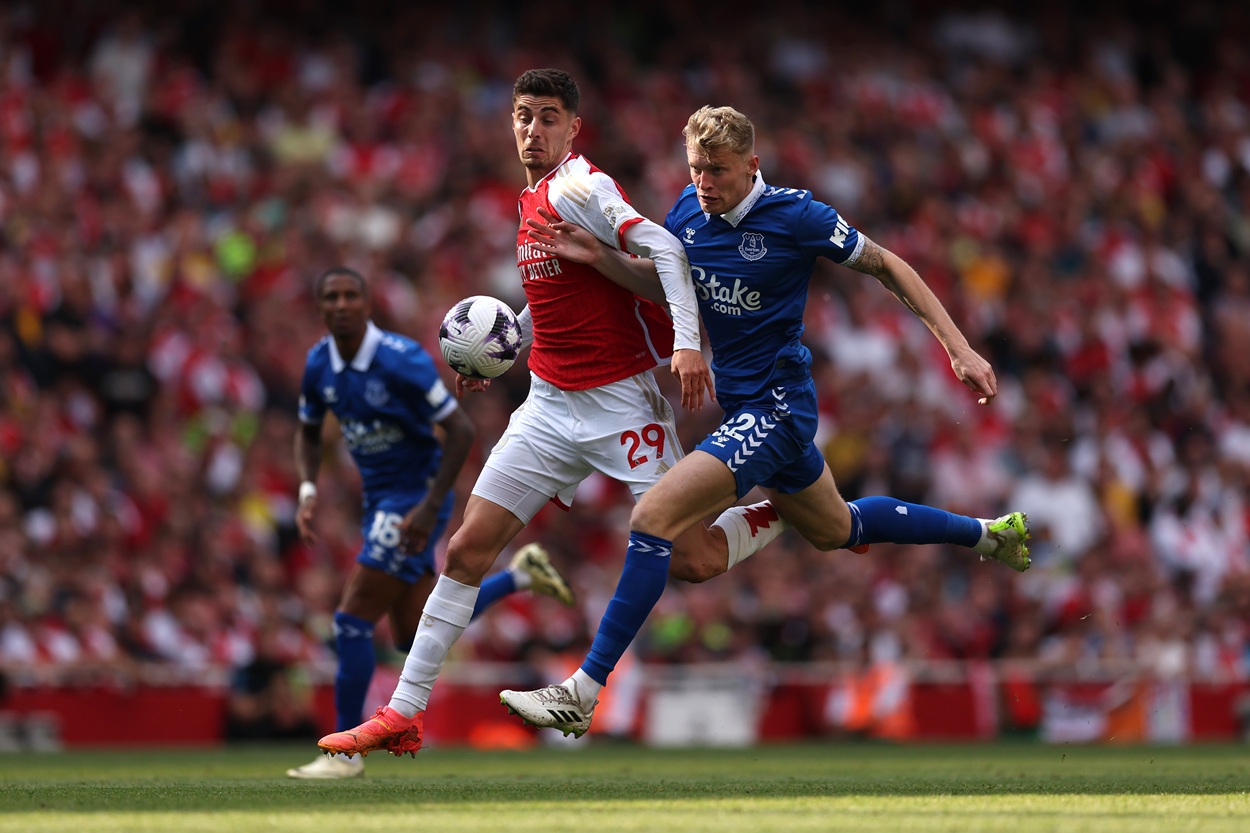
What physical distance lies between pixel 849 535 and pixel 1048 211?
12723 mm

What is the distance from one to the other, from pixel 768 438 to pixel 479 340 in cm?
135

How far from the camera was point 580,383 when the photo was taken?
7.64m

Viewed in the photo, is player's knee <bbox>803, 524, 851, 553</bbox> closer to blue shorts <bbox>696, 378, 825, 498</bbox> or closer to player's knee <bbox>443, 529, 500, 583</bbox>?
blue shorts <bbox>696, 378, 825, 498</bbox>

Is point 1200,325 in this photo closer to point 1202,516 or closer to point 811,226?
point 1202,516

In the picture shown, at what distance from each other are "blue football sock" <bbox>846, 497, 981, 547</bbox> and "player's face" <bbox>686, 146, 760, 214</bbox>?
161 cm

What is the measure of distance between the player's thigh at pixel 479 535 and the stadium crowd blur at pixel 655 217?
6.65 m

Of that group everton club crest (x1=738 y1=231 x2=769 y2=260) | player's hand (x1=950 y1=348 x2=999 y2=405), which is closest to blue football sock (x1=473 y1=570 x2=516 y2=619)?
everton club crest (x1=738 y1=231 x2=769 y2=260)

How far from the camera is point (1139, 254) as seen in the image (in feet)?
65.2

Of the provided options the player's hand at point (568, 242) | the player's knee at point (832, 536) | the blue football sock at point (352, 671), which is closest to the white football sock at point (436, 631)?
the player's hand at point (568, 242)

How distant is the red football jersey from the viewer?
7570 mm

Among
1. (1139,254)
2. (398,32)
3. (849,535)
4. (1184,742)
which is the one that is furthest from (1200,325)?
(849,535)

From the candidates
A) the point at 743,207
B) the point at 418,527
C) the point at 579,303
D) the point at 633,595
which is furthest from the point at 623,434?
the point at 418,527

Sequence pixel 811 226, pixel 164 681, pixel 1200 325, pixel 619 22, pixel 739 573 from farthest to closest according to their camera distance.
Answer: pixel 619 22, pixel 1200 325, pixel 739 573, pixel 164 681, pixel 811 226

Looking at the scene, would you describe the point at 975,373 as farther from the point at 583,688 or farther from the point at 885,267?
the point at 583,688
